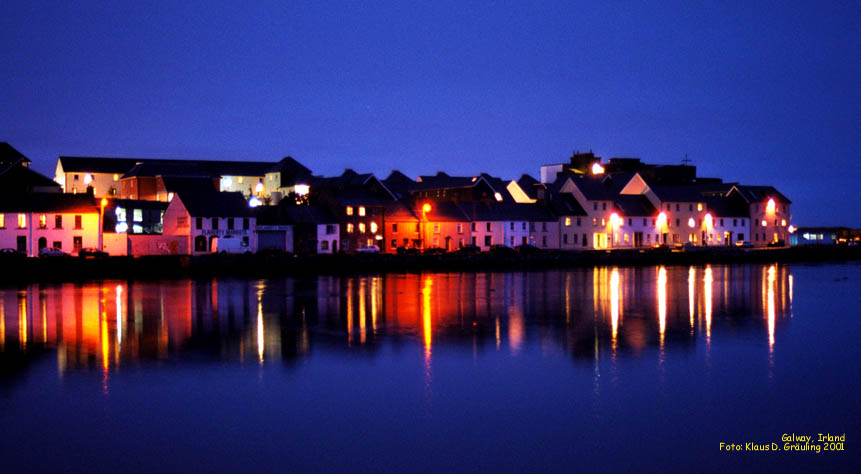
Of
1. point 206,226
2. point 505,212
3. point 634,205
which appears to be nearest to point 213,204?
point 206,226

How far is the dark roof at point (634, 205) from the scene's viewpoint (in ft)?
296

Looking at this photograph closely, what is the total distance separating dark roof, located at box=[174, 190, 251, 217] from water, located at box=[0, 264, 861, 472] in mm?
28924

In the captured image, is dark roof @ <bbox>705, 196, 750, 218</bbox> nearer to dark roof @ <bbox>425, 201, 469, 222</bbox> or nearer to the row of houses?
the row of houses

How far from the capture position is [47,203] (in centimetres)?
6225

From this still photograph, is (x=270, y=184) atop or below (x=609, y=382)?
atop

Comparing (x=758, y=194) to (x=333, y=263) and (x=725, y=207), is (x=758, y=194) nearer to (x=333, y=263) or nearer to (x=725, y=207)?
(x=725, y=207)

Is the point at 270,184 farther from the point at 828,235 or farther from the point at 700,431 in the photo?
the point at 700,431

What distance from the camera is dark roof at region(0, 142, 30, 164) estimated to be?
85.4 m

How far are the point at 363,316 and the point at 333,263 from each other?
3025 centimetres

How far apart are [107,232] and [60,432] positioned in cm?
5484

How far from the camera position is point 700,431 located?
16250mm

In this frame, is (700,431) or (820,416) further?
(820,416)

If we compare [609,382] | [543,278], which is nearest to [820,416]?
[609,382]

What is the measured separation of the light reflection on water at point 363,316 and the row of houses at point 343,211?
15972 millimetres
